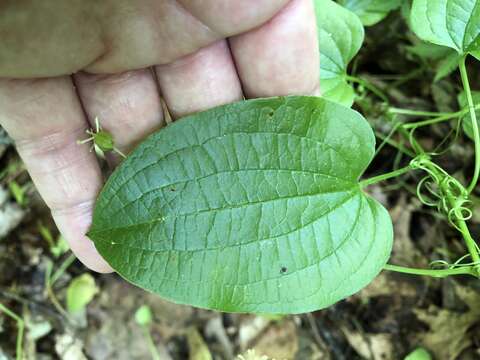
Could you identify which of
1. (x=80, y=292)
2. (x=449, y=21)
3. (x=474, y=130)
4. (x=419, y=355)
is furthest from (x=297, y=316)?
(x=449, y=21)

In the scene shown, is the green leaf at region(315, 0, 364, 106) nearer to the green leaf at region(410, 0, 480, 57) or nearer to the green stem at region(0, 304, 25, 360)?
the green leaf at region(410, 0, 480, 57)

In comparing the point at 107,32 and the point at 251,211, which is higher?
the point at 107,32

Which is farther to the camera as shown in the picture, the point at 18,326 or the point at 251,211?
the point at 18,326

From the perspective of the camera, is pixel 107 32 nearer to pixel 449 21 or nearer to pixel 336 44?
pixel 336 44

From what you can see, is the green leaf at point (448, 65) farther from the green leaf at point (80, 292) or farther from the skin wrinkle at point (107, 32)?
the green leaf at point (80, 292)

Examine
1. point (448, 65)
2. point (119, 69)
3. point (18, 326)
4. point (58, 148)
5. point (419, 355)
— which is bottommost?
point (419, 355)

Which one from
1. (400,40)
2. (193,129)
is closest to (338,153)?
(193,129)

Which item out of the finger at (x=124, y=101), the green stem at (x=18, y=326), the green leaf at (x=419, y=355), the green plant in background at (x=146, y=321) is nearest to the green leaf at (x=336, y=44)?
the finger at (x=124, y=101)

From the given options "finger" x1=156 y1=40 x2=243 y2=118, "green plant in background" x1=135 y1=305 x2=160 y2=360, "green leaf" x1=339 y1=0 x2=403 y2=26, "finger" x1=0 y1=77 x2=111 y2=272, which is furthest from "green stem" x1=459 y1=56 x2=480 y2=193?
"green plant in background" x1=135 y1=305 x2=160 y2=360
